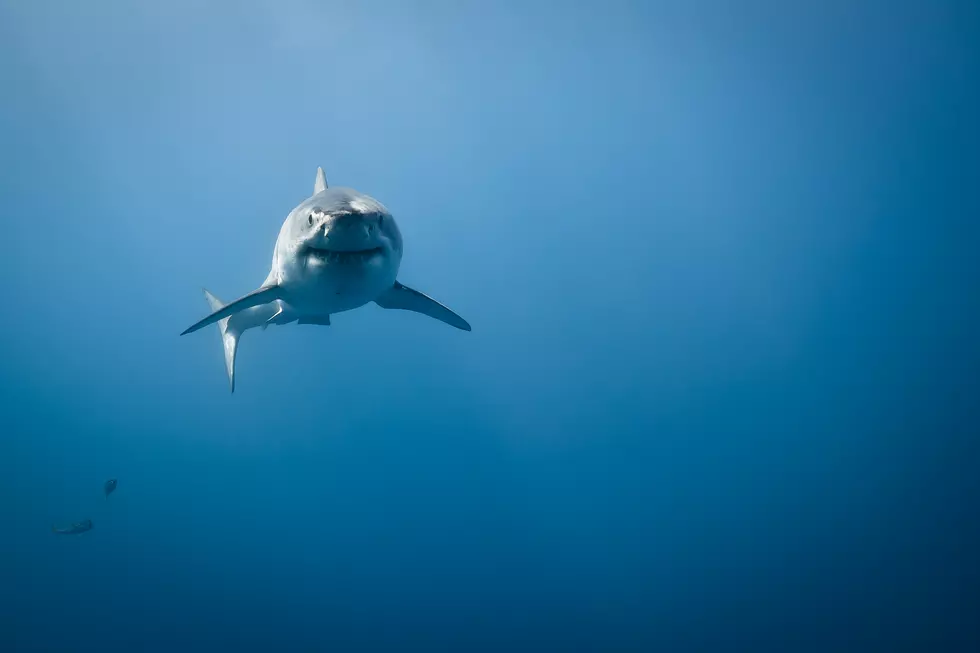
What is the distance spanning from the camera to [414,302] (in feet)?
19.3

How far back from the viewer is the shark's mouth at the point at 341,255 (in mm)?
3586

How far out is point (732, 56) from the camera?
22953mm

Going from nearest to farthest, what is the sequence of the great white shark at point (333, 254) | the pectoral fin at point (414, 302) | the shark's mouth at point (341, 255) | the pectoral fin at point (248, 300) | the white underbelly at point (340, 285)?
the great white shark at point (333, 254)
the shark's mouth at point (341, 255)
the white underbelly at point (340, 285)
the pectoral fin at point (248, 300)
the pectoral fin at point (414, 302)

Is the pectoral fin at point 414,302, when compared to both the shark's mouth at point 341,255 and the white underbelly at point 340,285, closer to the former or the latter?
the white underbelly at point 340,285

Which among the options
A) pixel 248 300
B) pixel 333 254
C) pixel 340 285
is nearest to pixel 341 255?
pixel 333 254

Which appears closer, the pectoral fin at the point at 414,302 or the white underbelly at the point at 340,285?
the white underbelly at the point at 340,285

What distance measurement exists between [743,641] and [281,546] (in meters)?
32.9

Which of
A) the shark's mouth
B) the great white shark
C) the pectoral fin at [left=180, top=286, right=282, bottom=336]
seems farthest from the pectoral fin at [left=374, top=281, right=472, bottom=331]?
the shark's mouth

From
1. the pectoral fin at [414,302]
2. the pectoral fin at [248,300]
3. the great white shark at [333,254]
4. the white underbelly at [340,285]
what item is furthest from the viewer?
the pectoral fin at [414,302]

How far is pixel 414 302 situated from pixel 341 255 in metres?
2.31

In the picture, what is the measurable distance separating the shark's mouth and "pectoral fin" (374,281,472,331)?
5.80 feet

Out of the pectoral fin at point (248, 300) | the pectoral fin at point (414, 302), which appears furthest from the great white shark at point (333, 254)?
the pectoral fin at point (414, 302)

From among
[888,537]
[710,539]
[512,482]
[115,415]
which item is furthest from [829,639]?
[115,415]

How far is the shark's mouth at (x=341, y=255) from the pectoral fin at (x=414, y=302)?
5.80 ft
